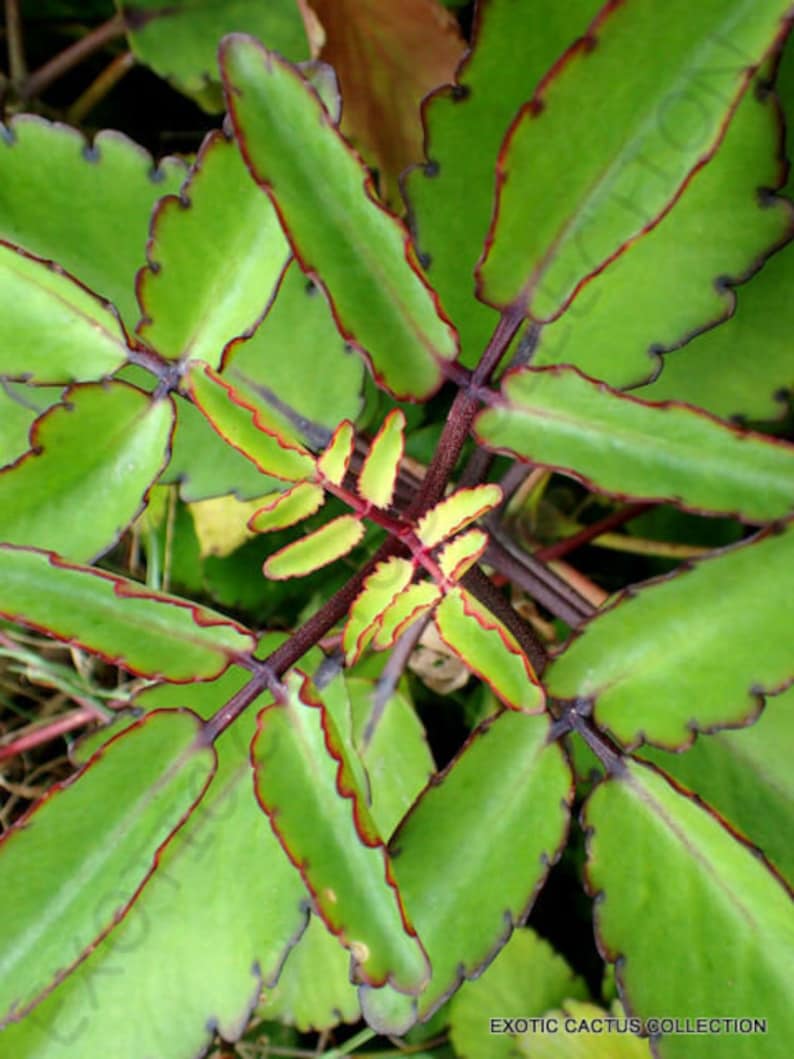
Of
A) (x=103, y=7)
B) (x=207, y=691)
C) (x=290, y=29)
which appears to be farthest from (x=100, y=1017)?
(x=103, y=7)

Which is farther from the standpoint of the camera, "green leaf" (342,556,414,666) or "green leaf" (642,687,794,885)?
"green leaf" (642,687,794,885)

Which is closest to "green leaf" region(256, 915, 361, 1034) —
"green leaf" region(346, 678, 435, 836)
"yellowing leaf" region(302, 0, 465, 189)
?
"green leaf" region(346, 678, 435, 836)

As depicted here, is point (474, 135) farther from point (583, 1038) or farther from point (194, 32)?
point (583, 1038)

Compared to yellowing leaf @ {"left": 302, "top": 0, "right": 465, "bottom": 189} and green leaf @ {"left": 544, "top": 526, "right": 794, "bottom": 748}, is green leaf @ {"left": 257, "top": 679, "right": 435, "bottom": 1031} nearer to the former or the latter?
green leaf @ {"left": 544, "top": 526, "right": 794, "bottom": 748}

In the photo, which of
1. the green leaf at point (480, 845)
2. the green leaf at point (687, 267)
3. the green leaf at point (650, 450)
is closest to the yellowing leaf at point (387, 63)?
the green leaf at point (687, 267)

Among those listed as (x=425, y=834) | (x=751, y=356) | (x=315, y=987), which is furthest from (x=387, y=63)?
(x=315, y=987)

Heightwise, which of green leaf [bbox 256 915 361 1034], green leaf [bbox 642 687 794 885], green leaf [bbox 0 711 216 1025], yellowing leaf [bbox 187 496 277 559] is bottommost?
green leaf [bbox 256 915 361 1034]
